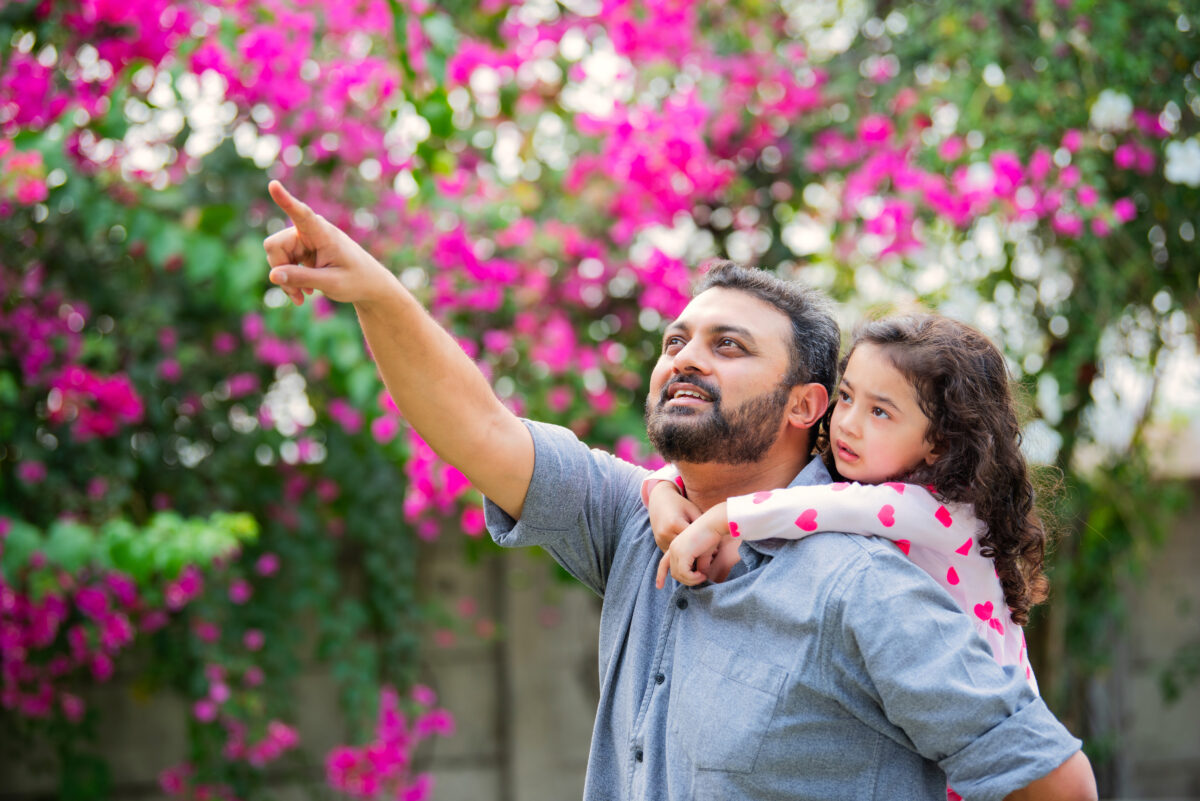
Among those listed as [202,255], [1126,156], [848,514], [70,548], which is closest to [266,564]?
[70,548]

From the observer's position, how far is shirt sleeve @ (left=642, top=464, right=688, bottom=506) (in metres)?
1.74

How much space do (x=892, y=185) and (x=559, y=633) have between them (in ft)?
7.24

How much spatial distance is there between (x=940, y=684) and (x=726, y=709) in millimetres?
273

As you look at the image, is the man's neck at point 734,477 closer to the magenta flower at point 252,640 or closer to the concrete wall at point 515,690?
the magenta flower at point 252,640

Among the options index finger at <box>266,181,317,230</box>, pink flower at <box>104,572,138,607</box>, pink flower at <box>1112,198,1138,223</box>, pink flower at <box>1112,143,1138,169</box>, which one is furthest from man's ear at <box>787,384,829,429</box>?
pink flower at <box>1112,143,1138,169</box>

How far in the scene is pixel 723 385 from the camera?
1621 millimetres

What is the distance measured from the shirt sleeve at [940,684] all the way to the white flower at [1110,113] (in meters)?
2.92

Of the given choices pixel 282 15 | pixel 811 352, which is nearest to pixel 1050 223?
pixel 811 352

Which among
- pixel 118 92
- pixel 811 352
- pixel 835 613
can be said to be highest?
pixel 118 92

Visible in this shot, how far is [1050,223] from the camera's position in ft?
11.6

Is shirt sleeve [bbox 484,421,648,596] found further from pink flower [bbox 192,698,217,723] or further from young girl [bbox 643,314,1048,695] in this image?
pink flower [bbox 192,698,217,723]

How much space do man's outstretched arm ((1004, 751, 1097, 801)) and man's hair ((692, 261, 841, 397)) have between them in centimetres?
64

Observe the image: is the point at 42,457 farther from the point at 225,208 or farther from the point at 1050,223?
the point at 1050,223

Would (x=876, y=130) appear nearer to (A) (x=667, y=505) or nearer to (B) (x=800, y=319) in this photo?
(B) (x=800, y=319)
